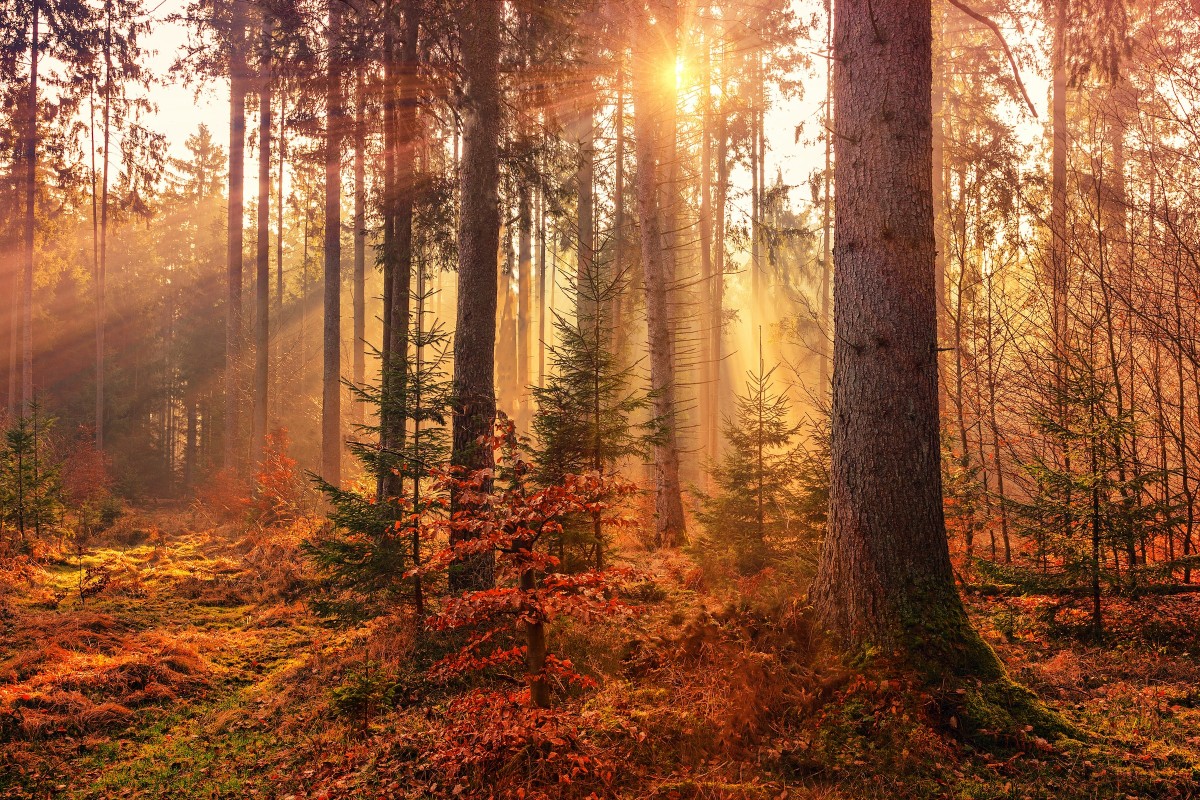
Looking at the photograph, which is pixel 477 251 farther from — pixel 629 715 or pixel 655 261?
pixel 629 715

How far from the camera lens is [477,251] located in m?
7.68

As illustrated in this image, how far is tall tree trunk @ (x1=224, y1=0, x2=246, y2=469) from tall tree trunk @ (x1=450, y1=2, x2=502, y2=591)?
14.3m

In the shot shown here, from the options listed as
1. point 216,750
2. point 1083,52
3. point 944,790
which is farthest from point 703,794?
point 1083,52

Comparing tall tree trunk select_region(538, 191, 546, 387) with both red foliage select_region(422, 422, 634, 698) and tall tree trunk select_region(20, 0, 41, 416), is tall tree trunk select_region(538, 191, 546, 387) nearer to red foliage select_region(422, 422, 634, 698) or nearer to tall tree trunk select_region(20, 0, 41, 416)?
red foliage select_region(422, 422, 634, 698)

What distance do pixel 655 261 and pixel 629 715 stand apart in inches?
307

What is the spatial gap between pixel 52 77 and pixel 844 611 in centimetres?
2344

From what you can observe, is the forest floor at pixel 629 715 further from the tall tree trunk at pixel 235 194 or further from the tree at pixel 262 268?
the tall tree trunk at pixel 235 194

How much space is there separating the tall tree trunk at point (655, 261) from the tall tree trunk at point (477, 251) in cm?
348

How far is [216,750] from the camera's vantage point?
5219 millimetres

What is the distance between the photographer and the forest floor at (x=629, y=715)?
3.72m

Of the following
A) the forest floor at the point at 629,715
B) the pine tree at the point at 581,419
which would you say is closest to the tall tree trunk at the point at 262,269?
the forest floor at the point at 629,715

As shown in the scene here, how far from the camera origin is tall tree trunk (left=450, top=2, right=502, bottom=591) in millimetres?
7473

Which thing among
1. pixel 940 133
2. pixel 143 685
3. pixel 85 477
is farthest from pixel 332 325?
pixel 940 133

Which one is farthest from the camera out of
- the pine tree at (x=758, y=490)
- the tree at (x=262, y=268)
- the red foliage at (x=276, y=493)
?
the tree at (x=262, y=268)
